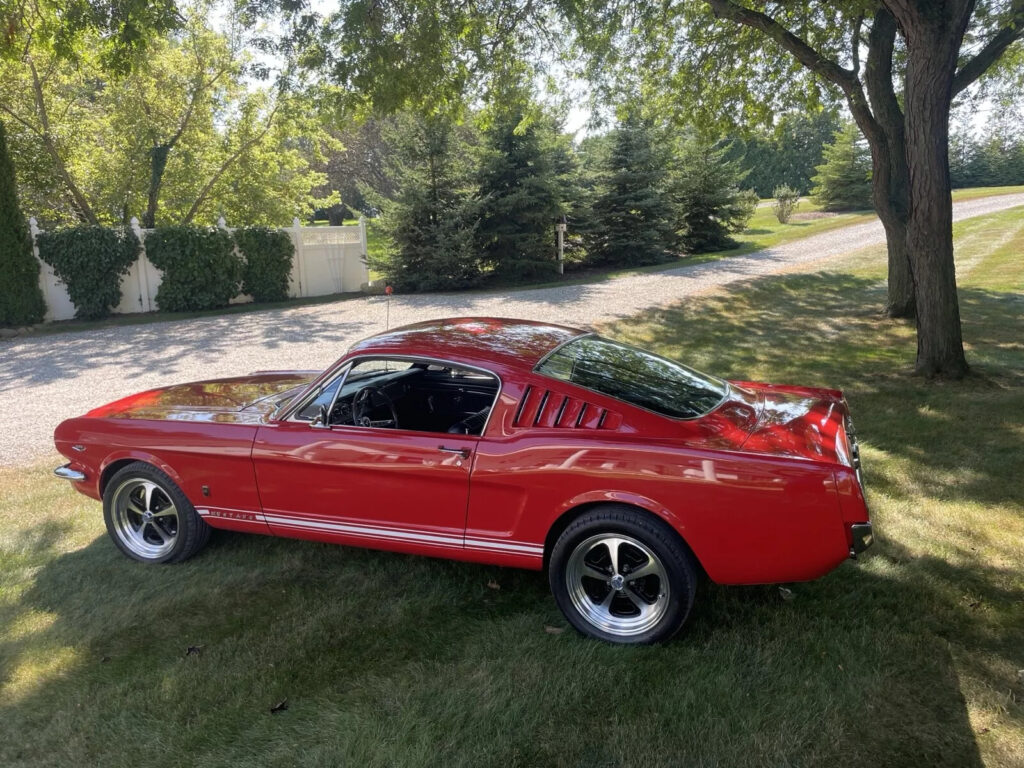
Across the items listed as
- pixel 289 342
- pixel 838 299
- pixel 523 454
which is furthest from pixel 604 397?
pixel 838 299

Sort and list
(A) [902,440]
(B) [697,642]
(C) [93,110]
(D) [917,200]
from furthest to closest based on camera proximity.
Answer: (C) [93,110]
(D) [917,200]
(A) [902,440]
(B) [697,642]

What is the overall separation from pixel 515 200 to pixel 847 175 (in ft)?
84.6

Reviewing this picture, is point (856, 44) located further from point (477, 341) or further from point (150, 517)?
point (150, 517)

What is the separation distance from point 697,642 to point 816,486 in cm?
93

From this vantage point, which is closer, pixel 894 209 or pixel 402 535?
pixel 402 535

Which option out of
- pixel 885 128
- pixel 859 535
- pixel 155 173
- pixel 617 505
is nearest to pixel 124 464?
pixel 617 505

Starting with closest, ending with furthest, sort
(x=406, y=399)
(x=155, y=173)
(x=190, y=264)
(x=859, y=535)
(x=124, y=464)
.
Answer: (x=859, y=535), (x=124, y=464), (x=406, y=399), (x=190, y=264), (x=155, y=173)

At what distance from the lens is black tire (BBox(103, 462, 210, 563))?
394cm

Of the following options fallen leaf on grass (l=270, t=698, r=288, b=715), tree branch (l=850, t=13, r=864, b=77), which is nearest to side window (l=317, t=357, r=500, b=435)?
fallen leaf on grass (l=270, t=698, r=288, b=715)

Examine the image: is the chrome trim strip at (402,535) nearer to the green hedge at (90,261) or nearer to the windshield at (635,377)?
the windshield at (635,377)

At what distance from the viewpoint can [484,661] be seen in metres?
3.05

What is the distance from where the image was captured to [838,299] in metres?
13.9

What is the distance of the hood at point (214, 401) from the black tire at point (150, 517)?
373 mm

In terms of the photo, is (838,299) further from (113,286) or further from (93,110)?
(93,110)
